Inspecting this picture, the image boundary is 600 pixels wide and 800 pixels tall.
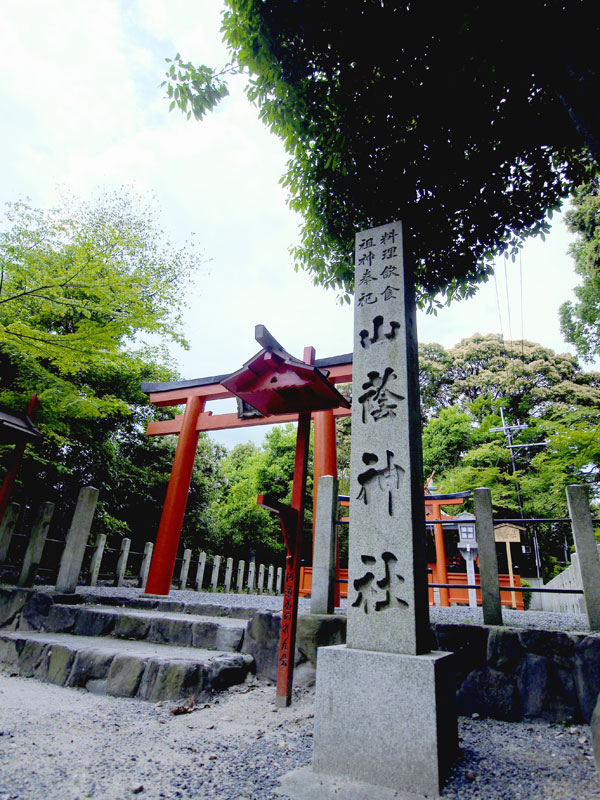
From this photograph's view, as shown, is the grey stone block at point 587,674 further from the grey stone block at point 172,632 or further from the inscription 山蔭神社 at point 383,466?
the grey stone block at point 172,632

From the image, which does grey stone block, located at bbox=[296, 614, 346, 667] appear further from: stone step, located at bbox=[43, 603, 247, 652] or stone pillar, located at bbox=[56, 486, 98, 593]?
stone pillar, located at bbox=[56, 486, 98, 593]

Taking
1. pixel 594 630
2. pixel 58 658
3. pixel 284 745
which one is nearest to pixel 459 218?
pixel 594 630

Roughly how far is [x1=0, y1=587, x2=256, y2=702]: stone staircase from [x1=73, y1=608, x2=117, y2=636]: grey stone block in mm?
11

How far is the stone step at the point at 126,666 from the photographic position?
3.62 metres

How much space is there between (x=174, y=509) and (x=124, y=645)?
346 centimetres

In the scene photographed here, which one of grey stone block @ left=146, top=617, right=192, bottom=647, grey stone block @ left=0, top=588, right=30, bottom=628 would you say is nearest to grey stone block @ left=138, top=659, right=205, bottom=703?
grey stone block @ left=146, top=617, right=192, bottom=647

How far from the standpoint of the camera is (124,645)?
4.58 metres

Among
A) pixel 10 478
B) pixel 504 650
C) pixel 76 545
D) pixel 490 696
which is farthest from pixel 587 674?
pixel 10 478

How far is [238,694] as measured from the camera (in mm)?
3803

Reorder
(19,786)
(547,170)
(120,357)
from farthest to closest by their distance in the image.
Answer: (120,357)
(547,170)
(19,786)

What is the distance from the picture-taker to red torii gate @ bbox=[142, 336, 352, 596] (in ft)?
24.2

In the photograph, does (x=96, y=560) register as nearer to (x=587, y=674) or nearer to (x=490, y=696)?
(x=490, y=696)

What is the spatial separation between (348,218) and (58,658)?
20.1ft

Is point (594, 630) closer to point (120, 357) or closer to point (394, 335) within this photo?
point (394, 335)
